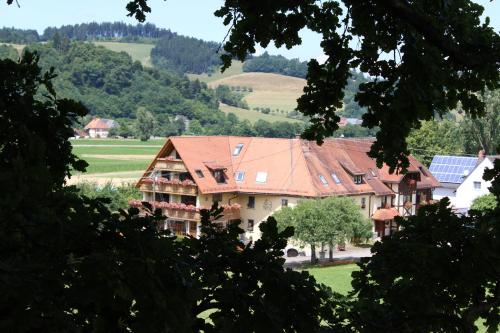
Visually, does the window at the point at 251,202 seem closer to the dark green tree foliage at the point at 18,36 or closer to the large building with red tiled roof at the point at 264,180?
the large building with red tiled roof at the point at 264,180

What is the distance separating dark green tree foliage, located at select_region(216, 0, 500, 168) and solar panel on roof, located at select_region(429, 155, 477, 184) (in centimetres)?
5274

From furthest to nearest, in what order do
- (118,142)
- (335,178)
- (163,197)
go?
(118,142), (163,197), (335,178)

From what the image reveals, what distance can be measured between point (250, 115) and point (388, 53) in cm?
10674

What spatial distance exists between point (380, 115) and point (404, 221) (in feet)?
4.68

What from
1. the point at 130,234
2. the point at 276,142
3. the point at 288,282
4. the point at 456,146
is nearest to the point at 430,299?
the point at 288,282

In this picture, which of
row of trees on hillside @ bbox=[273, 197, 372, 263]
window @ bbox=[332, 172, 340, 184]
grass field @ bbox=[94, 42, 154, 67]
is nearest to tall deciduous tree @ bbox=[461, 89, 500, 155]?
window @ bbox=[332, 172, 340, 184]

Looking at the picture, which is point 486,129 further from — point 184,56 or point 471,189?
point 184,56

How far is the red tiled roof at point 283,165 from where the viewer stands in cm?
4903

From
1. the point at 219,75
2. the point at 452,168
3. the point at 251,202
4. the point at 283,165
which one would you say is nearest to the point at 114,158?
the point at 283,165

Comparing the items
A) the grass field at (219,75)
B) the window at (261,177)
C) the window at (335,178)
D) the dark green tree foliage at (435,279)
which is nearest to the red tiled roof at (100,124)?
the grass field at (219,75)

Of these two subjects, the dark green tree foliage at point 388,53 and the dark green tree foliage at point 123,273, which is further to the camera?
the dark green tree foliage at point 388,53

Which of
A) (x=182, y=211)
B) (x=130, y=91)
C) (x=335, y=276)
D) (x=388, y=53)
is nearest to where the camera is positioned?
(x=388, y=53)

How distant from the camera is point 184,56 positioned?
17025 cm

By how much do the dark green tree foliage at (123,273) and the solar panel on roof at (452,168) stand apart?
2145 inches
